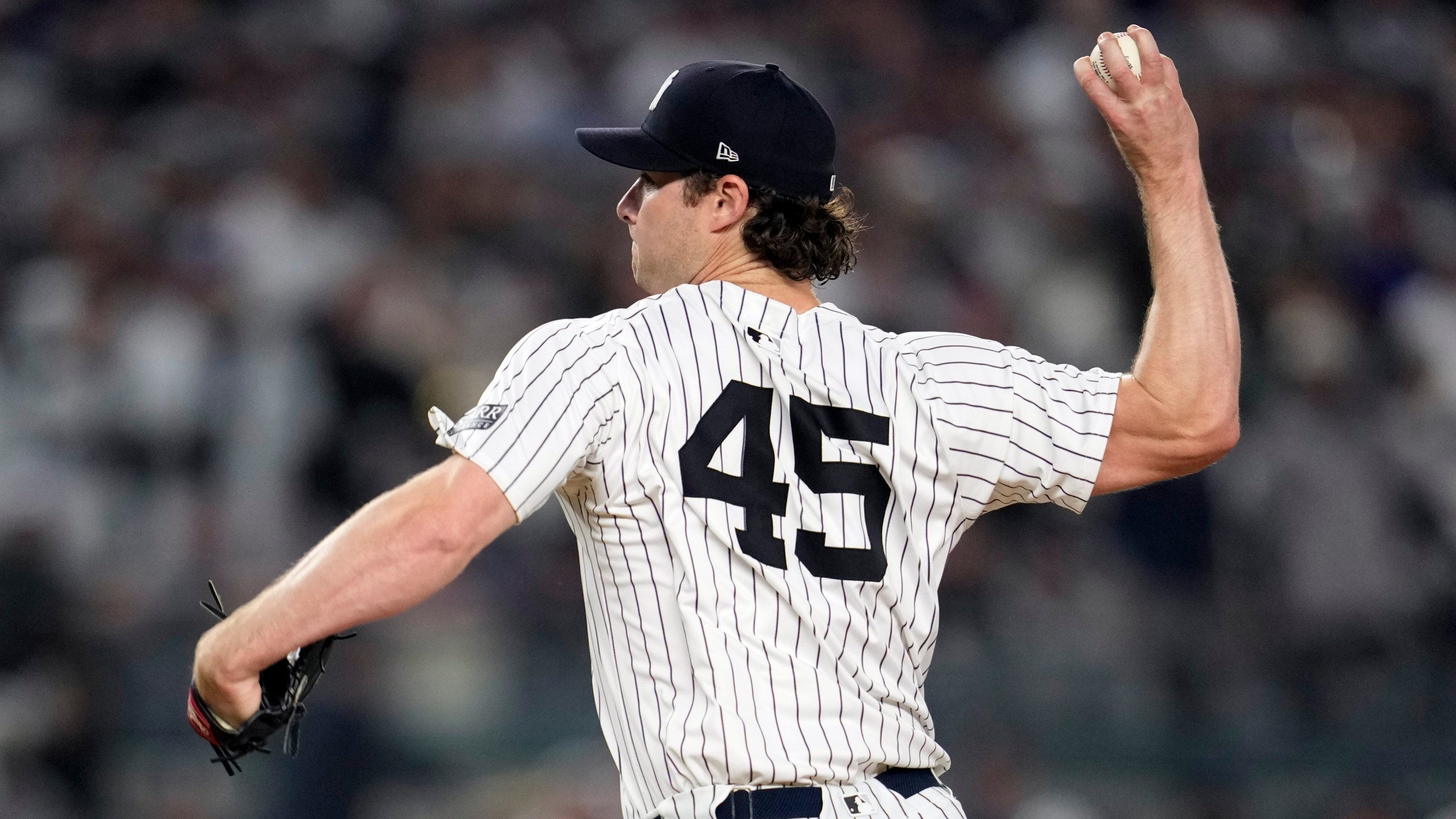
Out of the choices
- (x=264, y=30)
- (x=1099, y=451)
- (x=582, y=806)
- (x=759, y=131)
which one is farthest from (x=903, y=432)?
(x=264, y=30)

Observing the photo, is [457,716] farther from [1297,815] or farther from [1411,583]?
[1411,583]

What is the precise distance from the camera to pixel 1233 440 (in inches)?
103

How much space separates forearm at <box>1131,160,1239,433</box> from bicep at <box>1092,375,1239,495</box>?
0.04 feet

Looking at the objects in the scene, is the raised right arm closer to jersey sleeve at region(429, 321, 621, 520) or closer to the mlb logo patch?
jersey sleeve at region(429, 321, 621, 520)

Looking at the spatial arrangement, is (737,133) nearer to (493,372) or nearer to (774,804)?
(774,804)

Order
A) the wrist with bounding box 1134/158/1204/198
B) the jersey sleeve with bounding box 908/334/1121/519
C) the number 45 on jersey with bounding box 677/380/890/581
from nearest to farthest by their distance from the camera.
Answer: the number 45 on jersey with bounding box 677/380/890/581 < the jersey sleeve with bounding box 908/334/1121/519 < the wrist with bounding box 1134/158/1204/198

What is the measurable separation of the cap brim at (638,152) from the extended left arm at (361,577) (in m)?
0.72

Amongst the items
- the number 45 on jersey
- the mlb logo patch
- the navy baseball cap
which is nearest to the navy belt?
the number 45 on jersey

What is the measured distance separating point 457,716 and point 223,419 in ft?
5.06

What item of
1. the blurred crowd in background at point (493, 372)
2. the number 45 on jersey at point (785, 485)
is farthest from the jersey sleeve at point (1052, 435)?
the blurred crowd in background at point (493, 372)

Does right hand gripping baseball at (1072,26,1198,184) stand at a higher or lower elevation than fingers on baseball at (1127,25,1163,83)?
lower

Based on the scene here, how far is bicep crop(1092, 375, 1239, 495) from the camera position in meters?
2.58

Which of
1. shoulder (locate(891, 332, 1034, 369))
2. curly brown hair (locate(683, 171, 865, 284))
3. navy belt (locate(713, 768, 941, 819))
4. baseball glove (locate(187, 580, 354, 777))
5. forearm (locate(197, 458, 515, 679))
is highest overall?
curly brown hair (locate(683, 171, 865, 284))

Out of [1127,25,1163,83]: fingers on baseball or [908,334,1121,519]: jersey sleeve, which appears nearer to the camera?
[908,334,1121,519]: jersey sleeve
